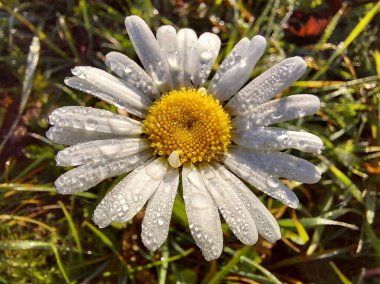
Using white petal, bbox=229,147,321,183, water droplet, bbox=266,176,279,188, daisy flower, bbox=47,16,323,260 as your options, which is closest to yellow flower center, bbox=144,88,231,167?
daisy flower, bbox=47,16,323,260

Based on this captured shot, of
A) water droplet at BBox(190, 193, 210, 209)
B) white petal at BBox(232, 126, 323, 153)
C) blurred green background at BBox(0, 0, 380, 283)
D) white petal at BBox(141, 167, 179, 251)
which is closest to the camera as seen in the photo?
white petal at BBox(141, 167, 179, 251)

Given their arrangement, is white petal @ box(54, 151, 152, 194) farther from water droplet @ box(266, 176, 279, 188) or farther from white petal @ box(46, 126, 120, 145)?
water droplet @ box(266, 176, 279, 188)

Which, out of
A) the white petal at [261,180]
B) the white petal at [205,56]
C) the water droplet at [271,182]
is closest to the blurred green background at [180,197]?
the white petal at [261,180]

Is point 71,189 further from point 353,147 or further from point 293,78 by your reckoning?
point 353,147

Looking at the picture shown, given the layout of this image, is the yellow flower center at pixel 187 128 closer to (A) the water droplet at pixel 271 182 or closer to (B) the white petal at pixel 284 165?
(B) the white petal at pixel 284 165

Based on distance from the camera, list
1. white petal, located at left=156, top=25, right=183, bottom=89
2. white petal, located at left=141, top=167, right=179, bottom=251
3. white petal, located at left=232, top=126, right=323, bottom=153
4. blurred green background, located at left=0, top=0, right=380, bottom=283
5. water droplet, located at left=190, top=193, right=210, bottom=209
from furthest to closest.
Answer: blurred green background, located at left=0, top=0, right=380, bottom=283
white petal, located at left=156, top=25, right=183, bottom=89
white petal, located at left=232, top=126, right=323, bottom=153
water droplet, located at left=190, top=193, right=210, bottom=209
white petal, located at left=141, top=167, right=179, bottom=251

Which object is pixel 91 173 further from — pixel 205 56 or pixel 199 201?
pixel 205 56

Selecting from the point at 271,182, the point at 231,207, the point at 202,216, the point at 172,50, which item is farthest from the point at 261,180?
the point at 172,50
